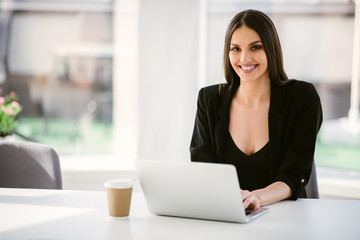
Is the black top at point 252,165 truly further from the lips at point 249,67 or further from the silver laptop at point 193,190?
the silver laptop at point 193,190

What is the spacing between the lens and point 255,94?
7.86 feet

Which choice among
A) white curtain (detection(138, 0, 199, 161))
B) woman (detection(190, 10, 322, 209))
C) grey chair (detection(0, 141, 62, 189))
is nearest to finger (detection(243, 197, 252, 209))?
woman (detection(190, 10, 322, 209))

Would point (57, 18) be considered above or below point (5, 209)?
above

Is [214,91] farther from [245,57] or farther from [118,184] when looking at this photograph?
[118,184]

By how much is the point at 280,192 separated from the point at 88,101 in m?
2.31

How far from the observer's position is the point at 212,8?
364cm

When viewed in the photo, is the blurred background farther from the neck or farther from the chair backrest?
the neck

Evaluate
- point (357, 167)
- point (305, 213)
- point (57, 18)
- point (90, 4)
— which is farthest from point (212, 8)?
Result: point (305, 213)

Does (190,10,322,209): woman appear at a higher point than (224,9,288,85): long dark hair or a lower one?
lower

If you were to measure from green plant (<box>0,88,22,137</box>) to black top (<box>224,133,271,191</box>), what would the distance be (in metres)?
1.76

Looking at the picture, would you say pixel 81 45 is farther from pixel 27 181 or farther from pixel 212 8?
pixel 27 181

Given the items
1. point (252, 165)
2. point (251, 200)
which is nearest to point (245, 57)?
point (252, 165)

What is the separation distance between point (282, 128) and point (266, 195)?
1.52 feet

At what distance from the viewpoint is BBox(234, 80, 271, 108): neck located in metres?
2.38
